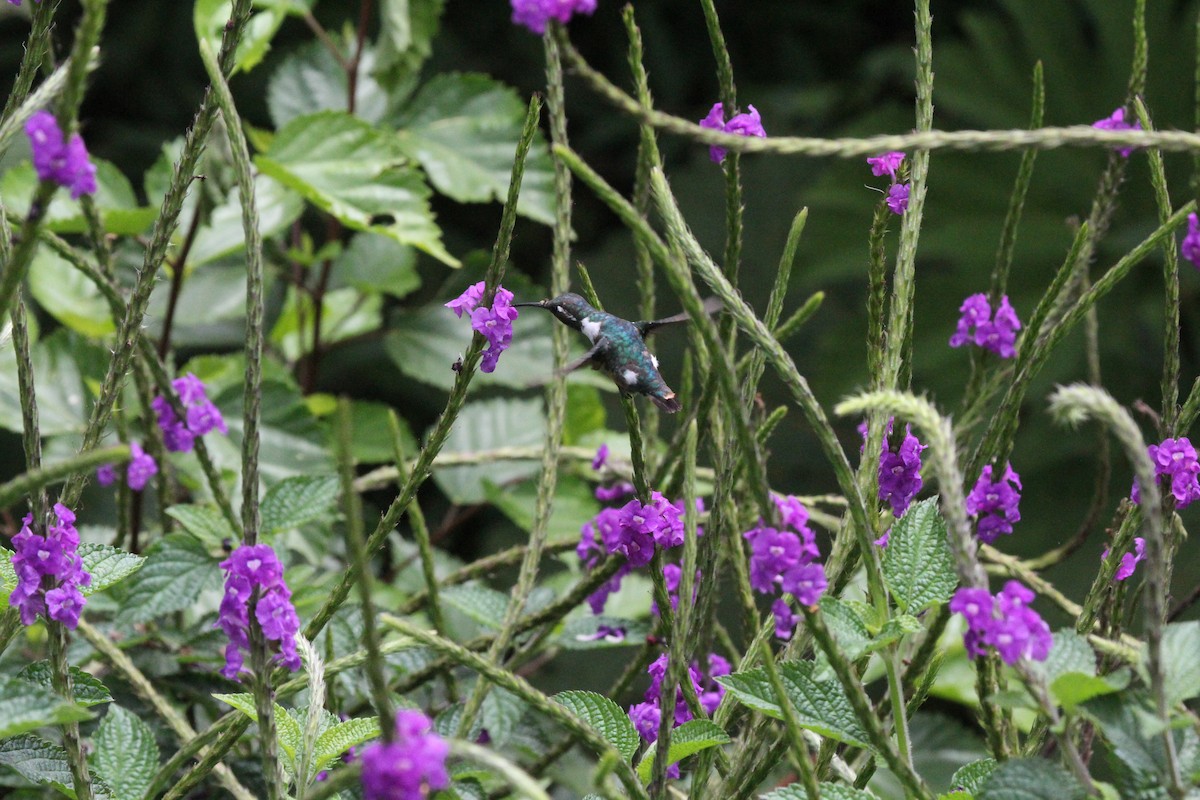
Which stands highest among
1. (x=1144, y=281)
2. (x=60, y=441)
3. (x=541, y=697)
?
(x=1144, y=281)

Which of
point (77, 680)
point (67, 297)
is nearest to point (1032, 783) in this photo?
point (77, 680)

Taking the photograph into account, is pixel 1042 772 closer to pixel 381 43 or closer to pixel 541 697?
pixel 541 697

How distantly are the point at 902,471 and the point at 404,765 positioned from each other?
0.42m

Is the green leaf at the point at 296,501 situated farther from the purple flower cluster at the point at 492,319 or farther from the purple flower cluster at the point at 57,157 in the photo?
the purple flower cluster at the point at 57,157

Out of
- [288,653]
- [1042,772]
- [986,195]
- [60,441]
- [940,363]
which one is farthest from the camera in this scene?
[986,195]

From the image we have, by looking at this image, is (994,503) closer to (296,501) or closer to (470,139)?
(296,501)

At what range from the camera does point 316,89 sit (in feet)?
5.23

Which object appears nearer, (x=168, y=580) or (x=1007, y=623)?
(x=1007, y=623)

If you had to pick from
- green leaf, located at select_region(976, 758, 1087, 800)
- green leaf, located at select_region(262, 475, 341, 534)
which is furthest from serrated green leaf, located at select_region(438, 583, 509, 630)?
green leaf, located at select_region(976, 758, 1087, 800)

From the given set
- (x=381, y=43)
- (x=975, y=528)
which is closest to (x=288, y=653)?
(x=975, y=528)

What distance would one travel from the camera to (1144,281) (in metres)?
2.94

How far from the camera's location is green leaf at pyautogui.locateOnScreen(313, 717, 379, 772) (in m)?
0.67

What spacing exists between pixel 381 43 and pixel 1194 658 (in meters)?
1.17

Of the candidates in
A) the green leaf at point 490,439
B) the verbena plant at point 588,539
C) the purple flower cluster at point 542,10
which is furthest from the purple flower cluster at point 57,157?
the green leaf at point 490,439
